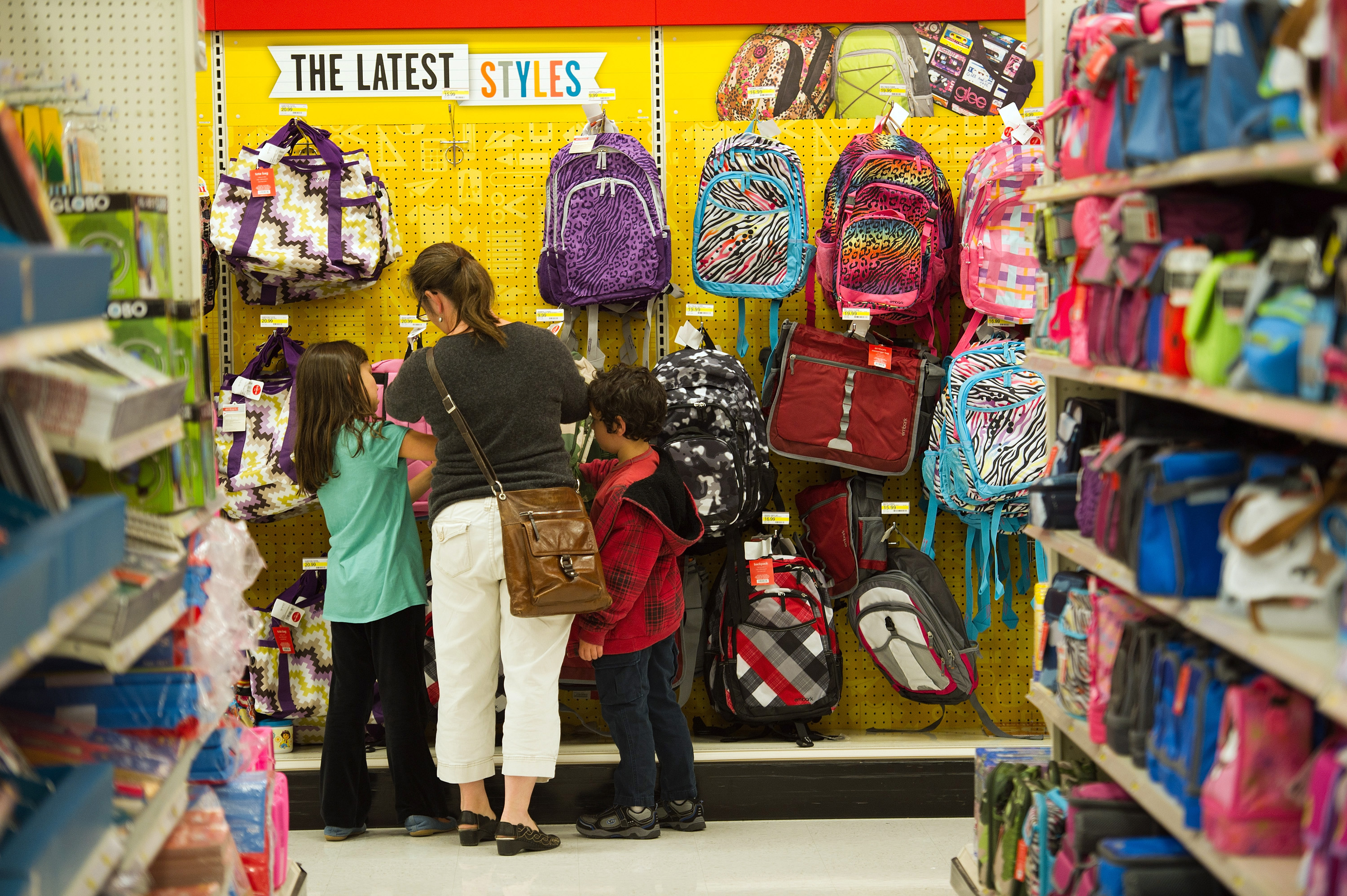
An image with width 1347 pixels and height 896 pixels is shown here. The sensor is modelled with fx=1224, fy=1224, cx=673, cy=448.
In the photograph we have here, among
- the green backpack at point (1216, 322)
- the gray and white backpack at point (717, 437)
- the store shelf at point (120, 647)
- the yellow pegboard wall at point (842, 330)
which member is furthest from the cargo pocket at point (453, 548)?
the green backpack at point (1216, 322)

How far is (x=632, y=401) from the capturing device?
3.76m

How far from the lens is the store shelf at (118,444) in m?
1.63

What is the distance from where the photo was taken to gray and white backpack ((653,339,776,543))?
13.0 feet

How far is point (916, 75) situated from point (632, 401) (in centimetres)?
189

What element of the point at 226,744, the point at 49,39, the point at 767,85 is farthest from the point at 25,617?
the point at 767,85

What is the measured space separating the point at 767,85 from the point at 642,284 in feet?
3.76

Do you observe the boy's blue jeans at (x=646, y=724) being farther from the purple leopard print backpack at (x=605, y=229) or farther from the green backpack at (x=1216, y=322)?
the green backpack at (x=1216, y=322)

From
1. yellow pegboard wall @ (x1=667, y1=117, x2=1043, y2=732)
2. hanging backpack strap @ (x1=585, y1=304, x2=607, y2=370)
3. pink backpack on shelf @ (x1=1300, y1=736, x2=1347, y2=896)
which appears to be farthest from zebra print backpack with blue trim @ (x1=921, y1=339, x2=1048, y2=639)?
pink backpack on shelf @ (x1=1300, y1=736, x2=1347, y2=896)

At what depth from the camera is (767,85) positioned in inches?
185

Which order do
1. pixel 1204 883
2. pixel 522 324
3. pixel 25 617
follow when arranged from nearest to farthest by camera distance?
1. pixel 25 617
2. pixel 1204 883
3. pixel 522 324

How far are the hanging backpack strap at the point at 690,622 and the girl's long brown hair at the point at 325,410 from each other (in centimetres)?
114

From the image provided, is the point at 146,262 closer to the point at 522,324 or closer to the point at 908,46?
the point at 522,324

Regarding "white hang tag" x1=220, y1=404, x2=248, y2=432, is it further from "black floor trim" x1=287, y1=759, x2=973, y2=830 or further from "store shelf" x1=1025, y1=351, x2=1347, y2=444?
"store shelf" x1=1025, y1=351, x2=1347, y2=444

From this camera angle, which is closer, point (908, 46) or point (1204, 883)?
point (1204, 883)
